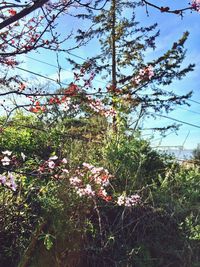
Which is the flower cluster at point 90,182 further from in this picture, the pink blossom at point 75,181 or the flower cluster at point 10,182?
the flower cluster at point 10,182

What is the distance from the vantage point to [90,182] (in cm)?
389

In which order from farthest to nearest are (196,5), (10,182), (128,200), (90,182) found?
(90,182) → (128,200) → (10,182) → (196,5)

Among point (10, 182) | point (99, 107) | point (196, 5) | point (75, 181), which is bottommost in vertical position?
point (10, 182)

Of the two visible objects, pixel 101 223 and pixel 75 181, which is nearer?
pixel 101 223

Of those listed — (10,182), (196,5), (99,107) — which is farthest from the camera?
(99,107)

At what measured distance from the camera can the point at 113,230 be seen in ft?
11.8

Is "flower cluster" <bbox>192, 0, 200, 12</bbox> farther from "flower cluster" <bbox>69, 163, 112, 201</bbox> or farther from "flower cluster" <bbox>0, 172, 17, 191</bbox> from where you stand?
"flower cluster" <bbox>69, 163, 112, 201</bbox>

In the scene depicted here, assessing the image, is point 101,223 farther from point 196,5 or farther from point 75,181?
point 196,5

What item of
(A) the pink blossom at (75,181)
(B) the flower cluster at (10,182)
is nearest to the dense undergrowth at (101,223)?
(A) the pink blossom at (75,181)

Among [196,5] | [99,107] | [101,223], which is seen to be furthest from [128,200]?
[196,5]

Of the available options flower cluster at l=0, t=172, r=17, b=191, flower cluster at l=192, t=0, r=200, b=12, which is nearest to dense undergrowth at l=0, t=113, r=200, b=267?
flower cluster at l=0, t=172, r=17, b=191

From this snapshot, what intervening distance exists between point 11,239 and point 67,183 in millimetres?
712

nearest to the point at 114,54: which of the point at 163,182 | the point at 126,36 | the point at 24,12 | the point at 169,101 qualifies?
the point at 126,36

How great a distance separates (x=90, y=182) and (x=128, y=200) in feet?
1.40
